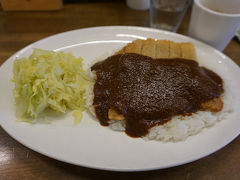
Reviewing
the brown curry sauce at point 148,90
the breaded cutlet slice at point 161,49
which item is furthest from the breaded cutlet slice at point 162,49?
the brown curry sauce at point 148,90

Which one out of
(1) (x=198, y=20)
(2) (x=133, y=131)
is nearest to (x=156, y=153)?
(2) (x=133, y=131)

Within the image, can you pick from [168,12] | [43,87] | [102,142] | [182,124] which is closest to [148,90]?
[182,124]

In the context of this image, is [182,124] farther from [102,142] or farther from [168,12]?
[168,12]

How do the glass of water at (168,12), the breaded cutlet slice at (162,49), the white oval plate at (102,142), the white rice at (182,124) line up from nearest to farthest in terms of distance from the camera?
the white oval plate at (102,142) < the white rice at (182,124) < the breaded cutlet slice at (162,49) < the glass of water at (168,12)

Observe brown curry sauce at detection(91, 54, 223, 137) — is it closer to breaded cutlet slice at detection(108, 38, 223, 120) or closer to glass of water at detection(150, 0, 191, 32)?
breaded cutlet slice at detection(108, 38, 223, 120)

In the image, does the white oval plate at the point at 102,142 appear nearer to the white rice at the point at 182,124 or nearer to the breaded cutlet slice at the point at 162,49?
the white rice at the point at 182,124
